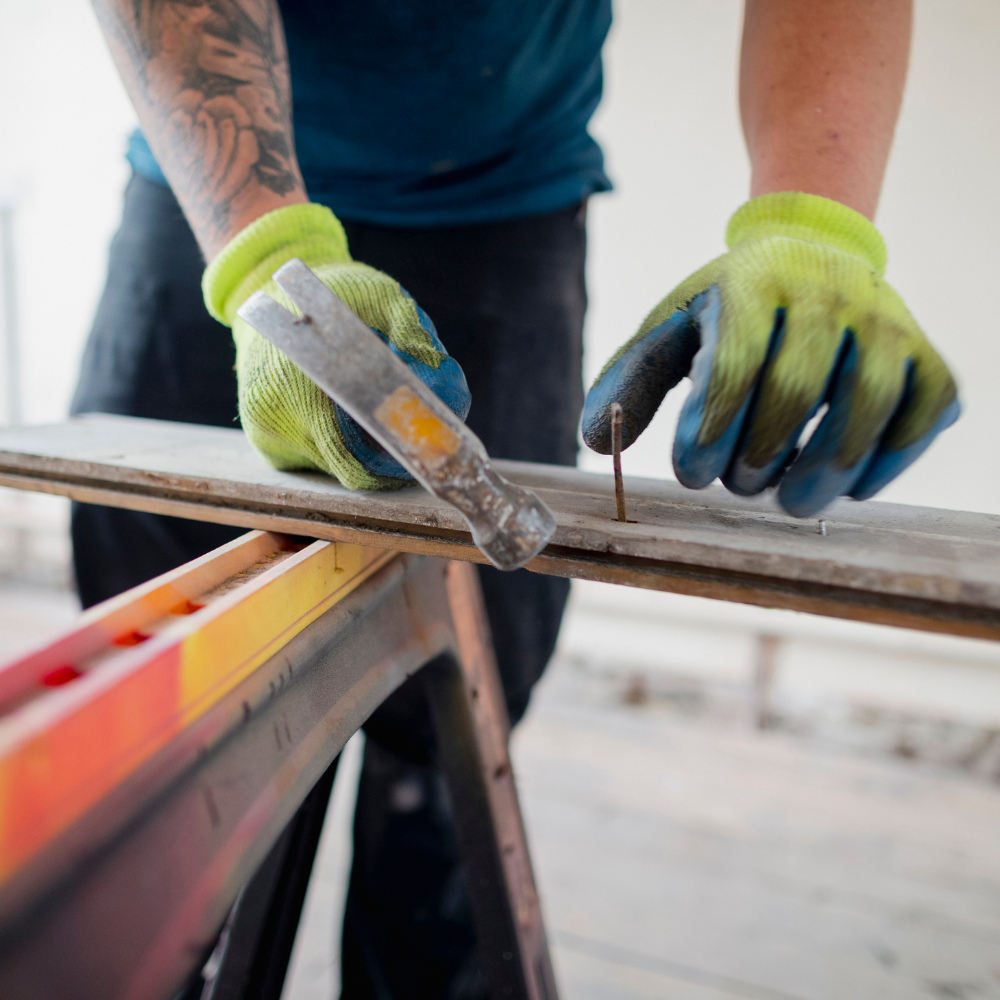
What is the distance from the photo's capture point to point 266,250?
1.83 ft

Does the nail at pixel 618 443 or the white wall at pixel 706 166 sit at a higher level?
the white wall at pixel 706 166

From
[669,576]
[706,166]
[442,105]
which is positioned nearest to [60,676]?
[669,576]

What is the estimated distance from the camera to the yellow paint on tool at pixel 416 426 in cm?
34

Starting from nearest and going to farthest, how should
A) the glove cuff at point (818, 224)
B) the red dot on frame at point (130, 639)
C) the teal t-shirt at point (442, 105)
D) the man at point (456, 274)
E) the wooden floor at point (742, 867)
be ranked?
the red dot on frame at point (130, 639), the man at point (456, 274), the glove cuff at point (818, 224), the teal t-shirt at point (442, 105), the wooden floor at point (742, 867)

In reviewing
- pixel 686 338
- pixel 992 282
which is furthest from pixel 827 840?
pixel 686 338

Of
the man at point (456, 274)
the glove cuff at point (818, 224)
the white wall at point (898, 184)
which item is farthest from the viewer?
the white wall at point (898, 184)

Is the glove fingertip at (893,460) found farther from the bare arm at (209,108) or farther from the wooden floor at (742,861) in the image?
the wooden floor at (742,861)

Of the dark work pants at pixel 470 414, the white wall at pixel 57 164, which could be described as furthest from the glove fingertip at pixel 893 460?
the white wall at pixel 57 164

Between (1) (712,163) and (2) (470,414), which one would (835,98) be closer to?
(2) (470,414)

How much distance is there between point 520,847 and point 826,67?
0.79 metres

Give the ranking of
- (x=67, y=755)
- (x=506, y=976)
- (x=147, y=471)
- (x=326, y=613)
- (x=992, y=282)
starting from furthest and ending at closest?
(x=992, y=282) < (x=506, y=976) < (x=147, y=471) < (x=326, y=613) < (x=67, y=755)

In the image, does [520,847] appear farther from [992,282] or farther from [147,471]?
[992,282]

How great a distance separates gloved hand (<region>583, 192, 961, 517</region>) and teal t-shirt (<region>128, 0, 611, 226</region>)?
539 mm

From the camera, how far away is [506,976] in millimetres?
714
